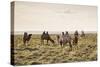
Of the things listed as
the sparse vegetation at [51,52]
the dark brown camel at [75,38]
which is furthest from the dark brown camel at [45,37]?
the dark brown camel at [75,38]

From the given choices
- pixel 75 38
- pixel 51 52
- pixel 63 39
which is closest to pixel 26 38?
pixel 51 52

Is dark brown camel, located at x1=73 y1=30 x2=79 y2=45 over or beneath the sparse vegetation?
over

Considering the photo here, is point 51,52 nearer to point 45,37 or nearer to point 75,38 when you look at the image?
point 45,37

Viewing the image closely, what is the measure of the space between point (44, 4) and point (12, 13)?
0.44 m

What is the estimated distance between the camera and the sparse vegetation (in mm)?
2432

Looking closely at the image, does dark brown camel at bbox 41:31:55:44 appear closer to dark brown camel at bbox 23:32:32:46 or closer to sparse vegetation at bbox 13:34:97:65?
sparse vegetation at bbox 13:34:97:65

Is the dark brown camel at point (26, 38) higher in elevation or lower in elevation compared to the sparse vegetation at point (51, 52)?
higher

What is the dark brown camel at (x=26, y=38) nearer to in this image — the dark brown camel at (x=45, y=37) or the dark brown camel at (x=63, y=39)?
the dark brown camel at (x=45, y=37)

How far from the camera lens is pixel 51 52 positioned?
2604 millimetres

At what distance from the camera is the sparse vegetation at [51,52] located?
2432 millimetres

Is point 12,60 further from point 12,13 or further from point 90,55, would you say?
point 90,55

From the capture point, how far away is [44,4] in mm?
2576

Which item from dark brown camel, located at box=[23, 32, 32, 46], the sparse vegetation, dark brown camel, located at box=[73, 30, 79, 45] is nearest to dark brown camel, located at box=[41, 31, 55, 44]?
the sparse vegetation
